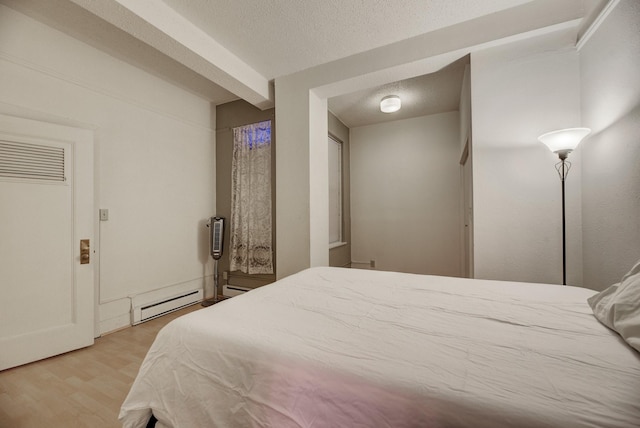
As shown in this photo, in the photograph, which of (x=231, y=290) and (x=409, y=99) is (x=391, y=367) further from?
(x=409, y=99)

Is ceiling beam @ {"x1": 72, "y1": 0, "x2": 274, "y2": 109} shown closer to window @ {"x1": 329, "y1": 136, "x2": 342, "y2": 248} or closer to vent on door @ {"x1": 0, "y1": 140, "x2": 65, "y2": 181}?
vent on door @ {"x1": 0, "y1": 140, "x2": 65, "y2": 181}

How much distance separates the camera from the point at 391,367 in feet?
2.59

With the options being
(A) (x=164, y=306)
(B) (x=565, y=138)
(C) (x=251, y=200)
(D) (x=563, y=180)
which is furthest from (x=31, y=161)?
(D) (x=563, y=180)

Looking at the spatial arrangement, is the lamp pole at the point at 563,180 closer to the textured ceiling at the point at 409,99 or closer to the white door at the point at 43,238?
the textured ceiling at the point at 409,99

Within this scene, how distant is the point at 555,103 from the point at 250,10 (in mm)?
2562

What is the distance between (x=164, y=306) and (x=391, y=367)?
3.16 m

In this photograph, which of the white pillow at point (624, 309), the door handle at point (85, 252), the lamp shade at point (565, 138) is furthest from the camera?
the door handle at point (85, 252)

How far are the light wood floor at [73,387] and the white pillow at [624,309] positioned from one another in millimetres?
2384

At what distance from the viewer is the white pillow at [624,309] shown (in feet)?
2.85

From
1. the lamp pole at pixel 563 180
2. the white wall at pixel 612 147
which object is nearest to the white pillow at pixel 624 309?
the white wall at pixel 612 147

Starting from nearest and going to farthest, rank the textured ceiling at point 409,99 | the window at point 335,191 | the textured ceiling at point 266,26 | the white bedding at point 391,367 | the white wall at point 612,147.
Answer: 1. the white bedding at point 391,367
2. the white wall at point 612,147
3. the textured ceiling at point 266,26
4. the textured ceiling at point 409,99
5. the window at point 335,191

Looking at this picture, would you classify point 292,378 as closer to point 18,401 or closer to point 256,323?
point 256,323

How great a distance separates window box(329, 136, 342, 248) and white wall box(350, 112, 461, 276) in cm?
35

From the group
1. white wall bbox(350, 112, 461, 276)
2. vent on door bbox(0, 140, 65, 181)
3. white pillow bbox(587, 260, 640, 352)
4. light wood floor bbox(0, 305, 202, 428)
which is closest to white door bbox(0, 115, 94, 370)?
vent on door bbox(0, 140, 65, 181)
